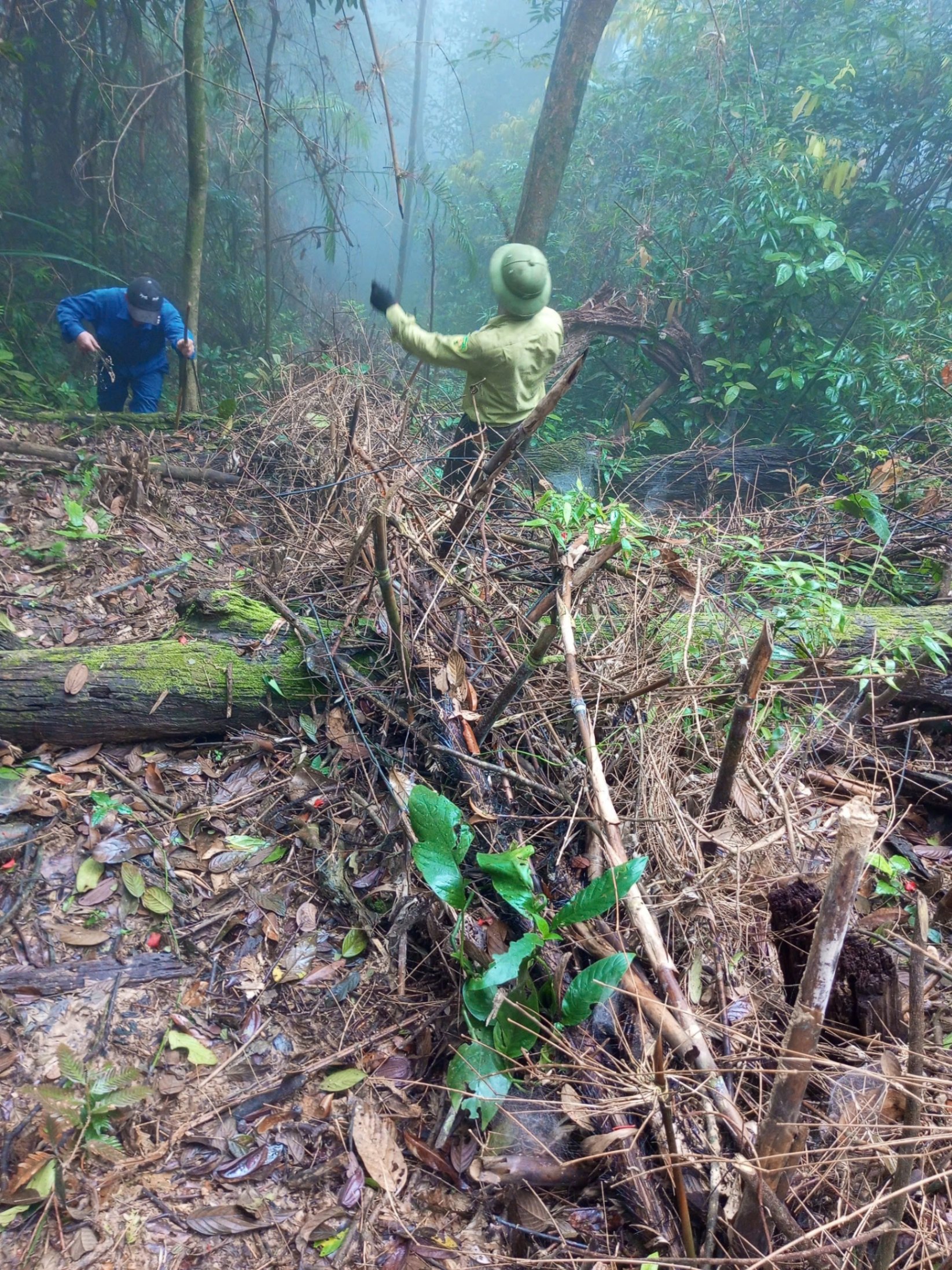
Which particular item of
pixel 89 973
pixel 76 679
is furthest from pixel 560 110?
pixel 89 973

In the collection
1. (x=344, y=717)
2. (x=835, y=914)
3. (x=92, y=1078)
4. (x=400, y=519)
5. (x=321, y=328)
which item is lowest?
(x=92, y=1078)

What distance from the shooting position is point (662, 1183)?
152 cm

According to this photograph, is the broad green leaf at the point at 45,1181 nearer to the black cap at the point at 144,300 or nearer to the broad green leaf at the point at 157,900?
the broad green leaf at the point at 157,900

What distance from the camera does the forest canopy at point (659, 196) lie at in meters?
6.21

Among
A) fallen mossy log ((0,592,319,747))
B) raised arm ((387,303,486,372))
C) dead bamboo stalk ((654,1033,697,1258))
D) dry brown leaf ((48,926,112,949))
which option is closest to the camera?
dead bamboo stalk ((654,1033,697,1258))

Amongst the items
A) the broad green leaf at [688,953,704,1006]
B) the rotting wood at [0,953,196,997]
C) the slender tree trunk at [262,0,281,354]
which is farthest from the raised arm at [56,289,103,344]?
the broad green leaf at [688,953,704,1006]

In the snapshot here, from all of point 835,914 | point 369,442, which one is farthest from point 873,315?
point 835,914

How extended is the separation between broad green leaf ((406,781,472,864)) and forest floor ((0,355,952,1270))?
1 cm

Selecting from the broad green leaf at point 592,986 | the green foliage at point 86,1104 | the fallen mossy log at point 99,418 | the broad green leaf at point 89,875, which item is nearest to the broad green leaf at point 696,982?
the broad green leaf at point 592,986

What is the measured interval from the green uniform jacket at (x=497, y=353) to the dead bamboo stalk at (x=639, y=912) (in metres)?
1.91

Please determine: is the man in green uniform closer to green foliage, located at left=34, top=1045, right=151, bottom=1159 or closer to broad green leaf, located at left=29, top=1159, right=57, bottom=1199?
green foliage, located at left=34, top=1045, right=151, bottom=1159

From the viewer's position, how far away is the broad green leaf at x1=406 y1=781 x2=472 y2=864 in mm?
1935

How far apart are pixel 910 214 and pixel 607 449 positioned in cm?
390

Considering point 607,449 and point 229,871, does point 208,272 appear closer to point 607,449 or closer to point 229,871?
point 607,449
